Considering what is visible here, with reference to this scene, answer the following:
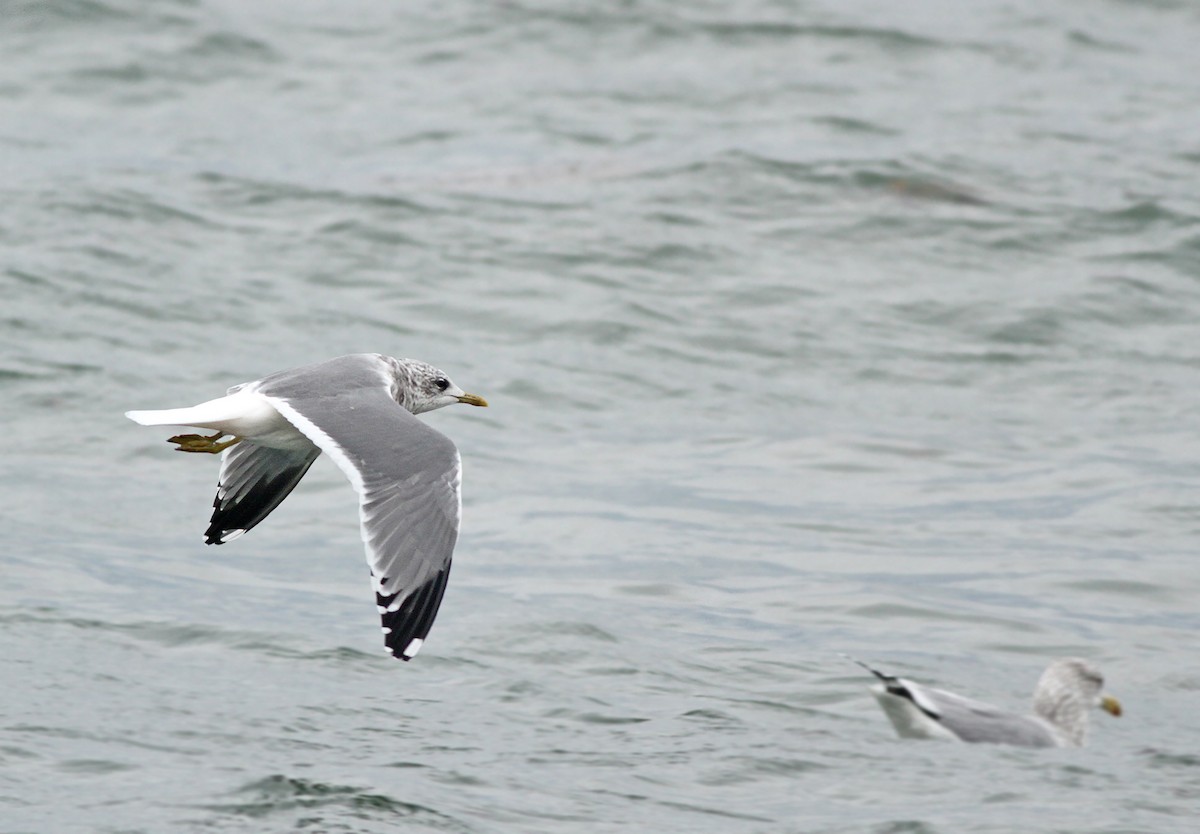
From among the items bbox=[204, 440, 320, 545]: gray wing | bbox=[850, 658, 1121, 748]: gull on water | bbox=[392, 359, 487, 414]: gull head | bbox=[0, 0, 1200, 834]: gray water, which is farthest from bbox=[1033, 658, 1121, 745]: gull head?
bbox=[204, 440, 320, 545]: gray wing

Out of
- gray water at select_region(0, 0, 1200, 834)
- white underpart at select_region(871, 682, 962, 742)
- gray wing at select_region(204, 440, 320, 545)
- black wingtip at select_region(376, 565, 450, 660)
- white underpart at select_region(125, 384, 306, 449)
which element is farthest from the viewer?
gray wing at select_region(204, 440, 320, 545)

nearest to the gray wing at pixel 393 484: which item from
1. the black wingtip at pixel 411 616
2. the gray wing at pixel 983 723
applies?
the black wingtip at pixel 411 616

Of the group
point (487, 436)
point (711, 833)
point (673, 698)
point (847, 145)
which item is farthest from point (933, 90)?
point (711, 833)

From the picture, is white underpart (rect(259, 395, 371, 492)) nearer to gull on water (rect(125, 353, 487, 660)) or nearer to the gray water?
gull on water (rect(125, 353, 487, 660))

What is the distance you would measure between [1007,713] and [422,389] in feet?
8.39

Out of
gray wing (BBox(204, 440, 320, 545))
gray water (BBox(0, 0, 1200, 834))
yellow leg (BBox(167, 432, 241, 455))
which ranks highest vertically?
yellow leg (BBox(167, 432, 241, 455))

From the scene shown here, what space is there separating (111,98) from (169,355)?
6.04 meters

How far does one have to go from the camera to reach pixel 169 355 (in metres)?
11.3

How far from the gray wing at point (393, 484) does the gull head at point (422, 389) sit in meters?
0.66

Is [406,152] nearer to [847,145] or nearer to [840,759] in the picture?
[847,145]

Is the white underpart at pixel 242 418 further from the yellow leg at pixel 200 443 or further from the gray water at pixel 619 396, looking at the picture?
the gray water at pixel 619 396

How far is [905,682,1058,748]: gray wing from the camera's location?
6.60m

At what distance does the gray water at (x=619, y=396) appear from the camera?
6.41m

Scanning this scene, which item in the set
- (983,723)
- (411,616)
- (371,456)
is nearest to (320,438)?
(371,456)
